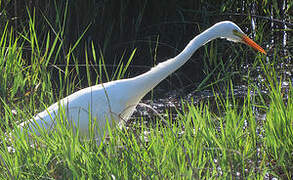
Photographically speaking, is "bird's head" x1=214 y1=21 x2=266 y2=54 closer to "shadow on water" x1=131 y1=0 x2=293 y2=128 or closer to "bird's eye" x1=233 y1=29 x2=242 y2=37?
"bird's eye" x1=233 y1=29 x2=242 y2=37

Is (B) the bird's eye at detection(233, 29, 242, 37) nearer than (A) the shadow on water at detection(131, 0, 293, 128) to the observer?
Yes

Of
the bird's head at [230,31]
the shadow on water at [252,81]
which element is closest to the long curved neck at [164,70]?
the bird's head at [230,31]

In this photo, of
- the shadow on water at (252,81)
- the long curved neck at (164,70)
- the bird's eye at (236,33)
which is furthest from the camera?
the shadow on water at (252,81)

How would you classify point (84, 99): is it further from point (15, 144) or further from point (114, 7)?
point (114, 7)

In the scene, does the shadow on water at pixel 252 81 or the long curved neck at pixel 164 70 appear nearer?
the long curved neck at pixel 164 70

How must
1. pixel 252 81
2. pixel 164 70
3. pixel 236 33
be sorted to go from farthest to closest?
1. pixel 252 81
2. pixel 236 33
3. pixel 164 70

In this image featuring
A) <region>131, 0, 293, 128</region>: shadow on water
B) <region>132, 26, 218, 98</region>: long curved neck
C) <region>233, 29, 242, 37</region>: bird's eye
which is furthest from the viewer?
<region>131, 0, 293, 128</region>: shadow on water

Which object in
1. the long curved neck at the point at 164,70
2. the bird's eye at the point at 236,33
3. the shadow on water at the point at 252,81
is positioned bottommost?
the shadow on water at the point at 252,81

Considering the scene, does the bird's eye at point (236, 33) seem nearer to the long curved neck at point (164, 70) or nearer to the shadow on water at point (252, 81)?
the long curved neck at point (164, 70)

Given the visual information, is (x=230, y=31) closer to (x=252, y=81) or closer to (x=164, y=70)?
(x=164, y=70)

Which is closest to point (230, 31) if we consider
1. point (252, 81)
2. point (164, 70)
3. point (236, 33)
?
point (236, 33)

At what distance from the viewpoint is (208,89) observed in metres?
3.88

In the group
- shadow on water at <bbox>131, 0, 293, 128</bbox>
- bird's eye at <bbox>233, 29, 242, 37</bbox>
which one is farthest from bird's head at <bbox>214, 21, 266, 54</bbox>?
shadow on water at <bbox>131, 0, 293, 128</bbox>

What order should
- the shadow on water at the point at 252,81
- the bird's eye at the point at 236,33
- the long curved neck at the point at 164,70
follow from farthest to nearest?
the shadow on water at the point at 252,81, the bird's eye at the point at 236,33, the long curved neck at the point at 164,70
